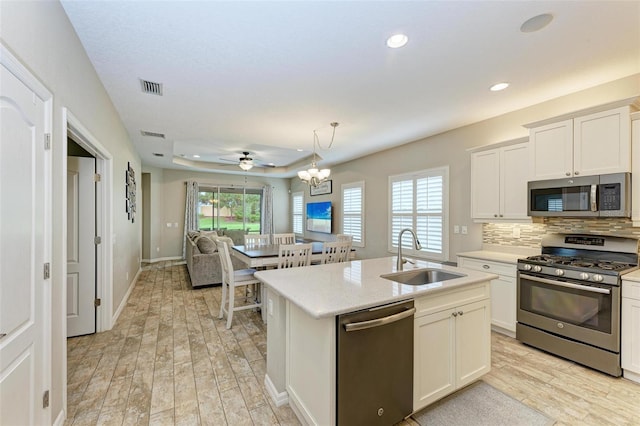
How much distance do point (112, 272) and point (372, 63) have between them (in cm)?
370

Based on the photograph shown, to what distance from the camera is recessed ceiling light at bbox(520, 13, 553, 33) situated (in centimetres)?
186

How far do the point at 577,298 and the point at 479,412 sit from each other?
1480mm

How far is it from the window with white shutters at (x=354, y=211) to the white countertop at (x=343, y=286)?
3.47 m

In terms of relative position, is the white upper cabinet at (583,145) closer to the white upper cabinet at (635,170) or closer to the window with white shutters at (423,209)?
the white upper cabinet at (635,170)

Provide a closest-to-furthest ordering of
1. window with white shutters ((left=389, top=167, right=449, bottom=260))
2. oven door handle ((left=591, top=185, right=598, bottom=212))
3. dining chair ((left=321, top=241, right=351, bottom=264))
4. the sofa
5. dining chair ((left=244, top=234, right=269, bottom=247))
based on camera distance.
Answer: oven door handle ((left=591, top=185, right=598, bottom=212)) → dining chair ((left=321, top=241, right=351, bottom=264)) → window with white shutters ((left=389, top=167, right=449, bottom=260)) → dining chair ((left=244, top=234, right=269, bottom=247)) → the sofa

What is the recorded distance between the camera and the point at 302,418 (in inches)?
71.5

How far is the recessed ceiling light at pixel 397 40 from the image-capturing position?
2.04 meters

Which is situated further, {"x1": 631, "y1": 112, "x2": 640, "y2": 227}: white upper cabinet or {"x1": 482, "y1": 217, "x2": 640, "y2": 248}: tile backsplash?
{"x1": 482, "y1": 217, "x2": 640, "y2": 248}: tile backsplash

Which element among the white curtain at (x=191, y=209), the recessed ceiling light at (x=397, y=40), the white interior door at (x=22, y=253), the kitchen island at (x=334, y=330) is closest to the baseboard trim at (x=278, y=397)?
the kitchen island at (x=334, y=330)

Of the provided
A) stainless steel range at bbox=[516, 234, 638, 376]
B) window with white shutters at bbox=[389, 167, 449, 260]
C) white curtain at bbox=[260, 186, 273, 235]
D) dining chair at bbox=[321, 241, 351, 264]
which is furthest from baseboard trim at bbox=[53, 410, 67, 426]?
white curtain at bbox=[260, 186, 273, 235]

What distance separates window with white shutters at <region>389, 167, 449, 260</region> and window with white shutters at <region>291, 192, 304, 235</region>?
3.93 m

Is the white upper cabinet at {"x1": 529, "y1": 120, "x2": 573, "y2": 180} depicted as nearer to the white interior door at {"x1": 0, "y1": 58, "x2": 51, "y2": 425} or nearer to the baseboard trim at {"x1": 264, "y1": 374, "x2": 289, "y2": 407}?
the baseboard trim at {"x1": 264, "y1": 374, "x2": 289, "y2": 407}

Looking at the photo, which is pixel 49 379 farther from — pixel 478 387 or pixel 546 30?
pixel 546 30

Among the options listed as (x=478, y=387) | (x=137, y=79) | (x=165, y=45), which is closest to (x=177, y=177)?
(x=137, y=79)
